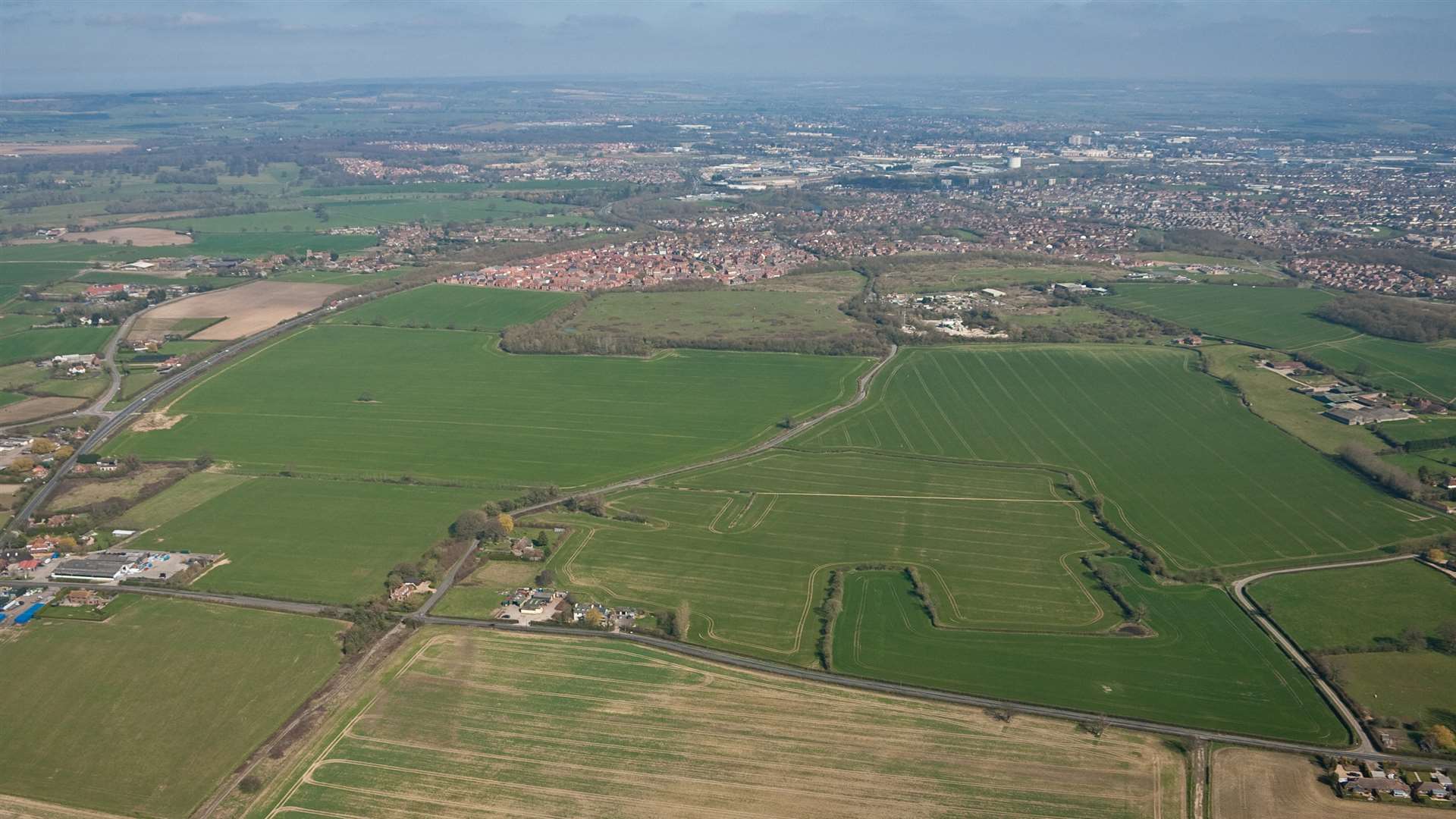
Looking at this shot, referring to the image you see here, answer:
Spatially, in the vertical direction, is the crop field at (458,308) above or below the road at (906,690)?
above

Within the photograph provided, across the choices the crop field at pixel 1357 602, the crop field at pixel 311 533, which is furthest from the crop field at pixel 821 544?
the crop field at pixel 311 533

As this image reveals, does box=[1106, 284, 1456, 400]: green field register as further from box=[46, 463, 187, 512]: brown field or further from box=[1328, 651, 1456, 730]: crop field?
box=[46, 463, 187, 512]: brown field

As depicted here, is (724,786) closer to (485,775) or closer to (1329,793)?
(485,775)

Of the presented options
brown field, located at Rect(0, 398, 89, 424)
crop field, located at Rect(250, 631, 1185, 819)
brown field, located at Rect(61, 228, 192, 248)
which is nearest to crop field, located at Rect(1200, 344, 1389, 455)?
crop field, located at Rect(250, 631, 1185, 819)

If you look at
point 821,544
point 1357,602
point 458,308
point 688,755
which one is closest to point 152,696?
point 688,755

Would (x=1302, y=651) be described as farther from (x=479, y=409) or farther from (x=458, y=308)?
(x=458, y=308)

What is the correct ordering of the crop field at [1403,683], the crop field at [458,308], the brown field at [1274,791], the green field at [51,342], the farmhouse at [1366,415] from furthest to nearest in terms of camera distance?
the crop field at [458,308] → the green field at [51,342] → the farmhouse at [1366,415] → the crop field at [1403,683] → the brown field at [1274,791]

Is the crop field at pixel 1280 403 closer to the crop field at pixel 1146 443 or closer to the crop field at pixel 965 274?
the crop field at pixel 1146 443

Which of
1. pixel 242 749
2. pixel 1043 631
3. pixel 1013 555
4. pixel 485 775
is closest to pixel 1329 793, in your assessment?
pixel 1043 631
